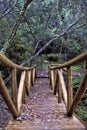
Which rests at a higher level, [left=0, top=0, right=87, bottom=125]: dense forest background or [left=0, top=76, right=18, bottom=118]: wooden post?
[left=0, top=76, right=18, bottom=118]: wooden post

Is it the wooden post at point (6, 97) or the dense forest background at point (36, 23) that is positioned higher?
the wooden post at point (6, 97)

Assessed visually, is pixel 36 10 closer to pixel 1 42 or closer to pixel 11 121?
pixel 1 42

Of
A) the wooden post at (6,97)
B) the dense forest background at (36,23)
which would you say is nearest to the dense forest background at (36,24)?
the dense forest background at (36,23)

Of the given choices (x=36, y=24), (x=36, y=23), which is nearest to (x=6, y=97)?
(x=36, y=23)

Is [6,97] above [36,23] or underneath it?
above

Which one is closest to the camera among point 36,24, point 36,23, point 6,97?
point 6,97

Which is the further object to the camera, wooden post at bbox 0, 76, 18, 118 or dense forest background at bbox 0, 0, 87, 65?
dense forest background at bbox 0, 0, 87, 65

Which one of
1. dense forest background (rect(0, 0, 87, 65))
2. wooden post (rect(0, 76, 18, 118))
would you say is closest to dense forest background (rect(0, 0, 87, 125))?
dense forest background (rect(0, 0, 87, 65))

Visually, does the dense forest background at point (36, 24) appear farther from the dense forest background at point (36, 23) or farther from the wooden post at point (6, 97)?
the wooden post at point (6, 97)

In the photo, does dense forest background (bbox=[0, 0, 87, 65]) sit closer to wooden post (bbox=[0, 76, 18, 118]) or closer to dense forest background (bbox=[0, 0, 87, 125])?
dense forest background (bbox=[0, 0, 87, 125])

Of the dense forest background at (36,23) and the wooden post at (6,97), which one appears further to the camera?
the dense forest background at (36,23)

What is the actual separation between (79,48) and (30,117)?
13550 mm

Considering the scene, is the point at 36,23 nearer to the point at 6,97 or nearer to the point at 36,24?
the point at 36,24

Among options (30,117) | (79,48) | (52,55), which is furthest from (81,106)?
(52,55)
